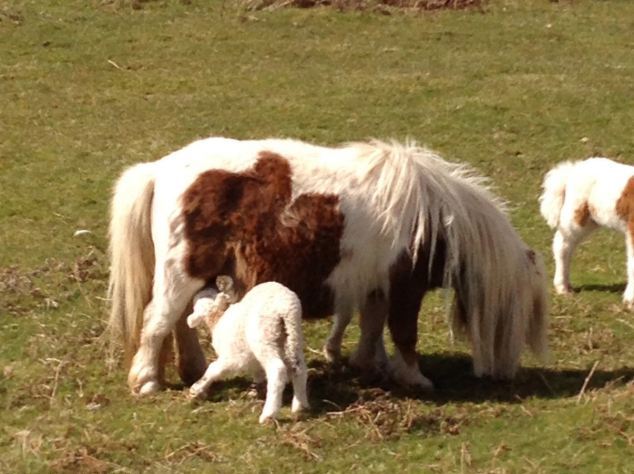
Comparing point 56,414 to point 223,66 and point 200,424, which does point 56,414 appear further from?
point 223,66

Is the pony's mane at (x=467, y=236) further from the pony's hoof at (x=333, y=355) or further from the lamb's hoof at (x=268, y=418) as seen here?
the lamb's hoof at (x=268, y=418)

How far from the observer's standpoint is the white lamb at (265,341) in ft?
23.0

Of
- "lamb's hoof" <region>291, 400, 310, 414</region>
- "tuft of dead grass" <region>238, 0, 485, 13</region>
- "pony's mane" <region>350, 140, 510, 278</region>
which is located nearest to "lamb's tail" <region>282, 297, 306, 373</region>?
"lamb's hoof" <region>291, 400, 310, 414</region>

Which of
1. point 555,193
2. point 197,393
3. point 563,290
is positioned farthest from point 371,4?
point 197,393

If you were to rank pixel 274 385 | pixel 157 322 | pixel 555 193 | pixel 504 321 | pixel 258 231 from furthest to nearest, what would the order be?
pixel 555 193
pixel 504 321
pixel 157 322
pixel 258 231
pixel 274 385

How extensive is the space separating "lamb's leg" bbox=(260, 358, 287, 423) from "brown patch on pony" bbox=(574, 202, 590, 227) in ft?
12.6

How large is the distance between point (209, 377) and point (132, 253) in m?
0.90

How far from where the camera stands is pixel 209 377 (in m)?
7.47

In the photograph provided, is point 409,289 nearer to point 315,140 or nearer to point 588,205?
point 588,205

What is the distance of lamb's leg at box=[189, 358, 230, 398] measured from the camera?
740 cm

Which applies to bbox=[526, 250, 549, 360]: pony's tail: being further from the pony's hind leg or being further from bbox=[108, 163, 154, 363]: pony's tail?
bbox=[108, 163, 154, 363]: pony's tail

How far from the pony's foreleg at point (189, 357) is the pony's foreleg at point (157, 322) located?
0.18 meters

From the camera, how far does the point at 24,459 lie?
6570 millimetres

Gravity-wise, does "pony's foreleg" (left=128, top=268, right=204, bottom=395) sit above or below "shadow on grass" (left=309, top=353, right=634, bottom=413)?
above
